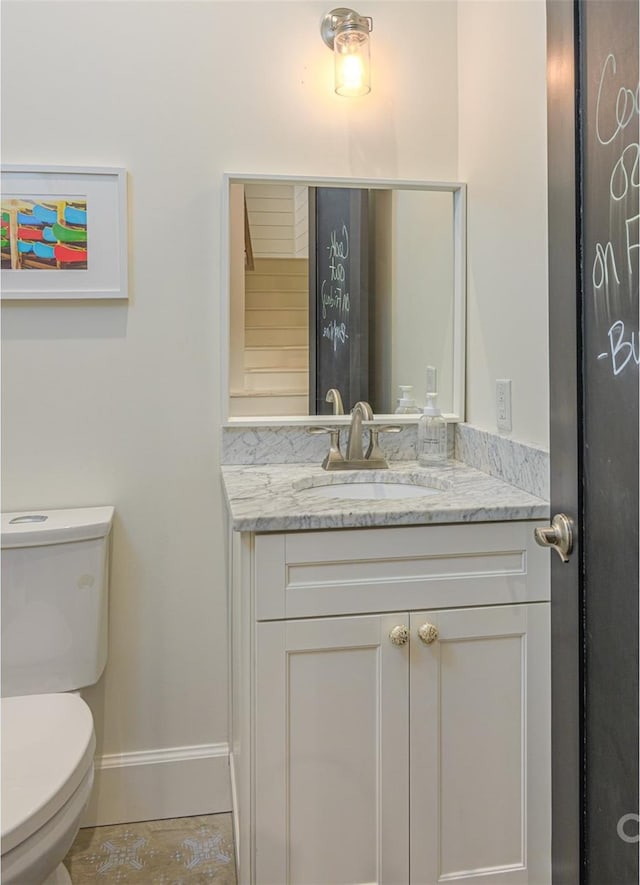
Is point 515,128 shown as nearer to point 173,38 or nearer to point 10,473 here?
point 173,38

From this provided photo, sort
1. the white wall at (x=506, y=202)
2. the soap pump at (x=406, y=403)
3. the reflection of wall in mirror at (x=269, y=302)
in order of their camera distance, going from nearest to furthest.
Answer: the white wall at (x=506, y=202)
the reflection of wall in mirror at (x=269, y=302)
the soap pump at (x=406, y=403)

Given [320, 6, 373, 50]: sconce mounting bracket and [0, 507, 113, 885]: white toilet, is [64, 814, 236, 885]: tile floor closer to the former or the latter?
[0, 507, 113, 885]: white toilet

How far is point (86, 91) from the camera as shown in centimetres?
170

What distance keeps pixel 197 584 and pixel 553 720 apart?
102cm

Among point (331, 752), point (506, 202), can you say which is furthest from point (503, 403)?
point (331, 752)

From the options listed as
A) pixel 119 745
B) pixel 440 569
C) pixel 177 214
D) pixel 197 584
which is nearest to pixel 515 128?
pixel 177 214

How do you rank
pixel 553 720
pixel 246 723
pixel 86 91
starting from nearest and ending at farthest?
pixel 553 720 < pixel 246 723 < pixel 86 91

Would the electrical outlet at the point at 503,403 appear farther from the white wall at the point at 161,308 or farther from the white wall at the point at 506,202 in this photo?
the white wall at the point at 161,308

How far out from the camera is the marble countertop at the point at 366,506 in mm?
1254

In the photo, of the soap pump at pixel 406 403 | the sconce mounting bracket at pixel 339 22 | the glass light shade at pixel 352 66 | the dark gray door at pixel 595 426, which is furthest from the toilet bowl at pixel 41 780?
the sconce mounting bracket at pixel 339 22

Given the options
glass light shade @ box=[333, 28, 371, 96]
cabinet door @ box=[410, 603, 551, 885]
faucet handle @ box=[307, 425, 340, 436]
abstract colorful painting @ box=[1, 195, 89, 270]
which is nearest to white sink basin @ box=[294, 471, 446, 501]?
faucet handle @ box=[307, 425, 340, 436]

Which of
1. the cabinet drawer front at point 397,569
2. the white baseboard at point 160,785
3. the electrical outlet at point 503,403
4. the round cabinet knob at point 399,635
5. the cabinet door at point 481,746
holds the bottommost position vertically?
the white baseboard at point 160,785

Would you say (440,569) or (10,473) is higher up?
(10,473)

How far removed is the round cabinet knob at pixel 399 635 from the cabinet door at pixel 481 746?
52 millimetres
